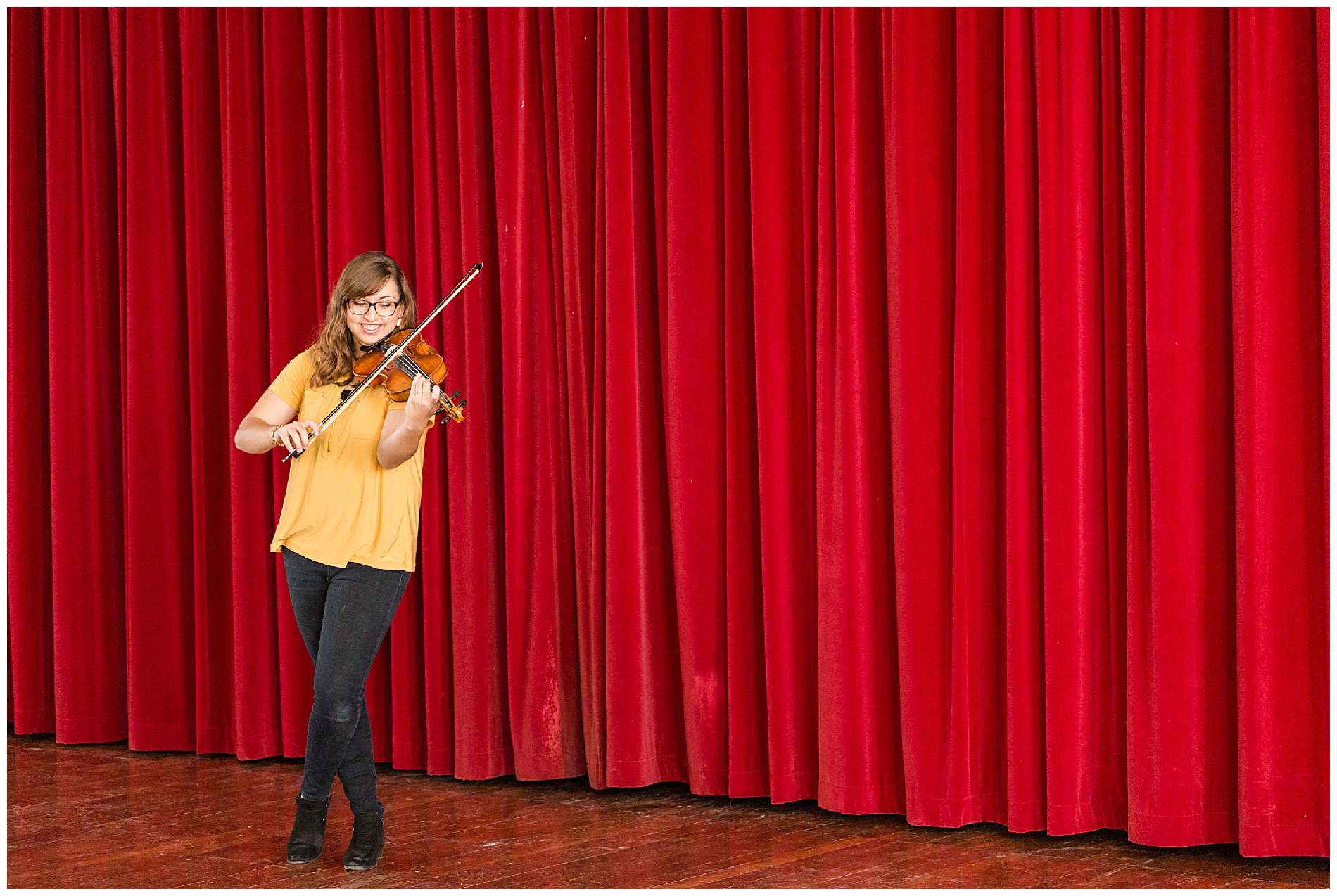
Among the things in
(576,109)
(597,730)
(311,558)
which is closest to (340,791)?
(597,730)

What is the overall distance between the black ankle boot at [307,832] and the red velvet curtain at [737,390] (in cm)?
83

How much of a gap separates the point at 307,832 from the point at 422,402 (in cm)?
94

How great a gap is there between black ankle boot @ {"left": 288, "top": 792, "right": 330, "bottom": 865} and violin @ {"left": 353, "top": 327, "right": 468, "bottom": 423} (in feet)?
2.79

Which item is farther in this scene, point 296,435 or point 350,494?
point 350,494

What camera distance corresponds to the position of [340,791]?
132 inches

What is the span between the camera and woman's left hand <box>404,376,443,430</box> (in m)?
2.54

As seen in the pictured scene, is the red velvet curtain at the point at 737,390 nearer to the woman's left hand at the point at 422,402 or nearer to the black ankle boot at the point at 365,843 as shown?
the black ankle boot at the point at 365,843

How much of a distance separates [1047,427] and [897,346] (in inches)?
15.4

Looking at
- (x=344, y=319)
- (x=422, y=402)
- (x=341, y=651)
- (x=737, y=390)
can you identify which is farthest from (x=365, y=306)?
(x=737, y=390)

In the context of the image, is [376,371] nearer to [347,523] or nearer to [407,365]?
[407,365]

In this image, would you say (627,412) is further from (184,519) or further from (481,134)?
(184,519)

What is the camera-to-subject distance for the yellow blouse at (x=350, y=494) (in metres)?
2.65

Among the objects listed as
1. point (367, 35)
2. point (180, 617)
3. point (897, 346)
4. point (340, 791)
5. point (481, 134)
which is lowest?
point (340, 791)

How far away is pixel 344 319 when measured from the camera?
8.93 ft
